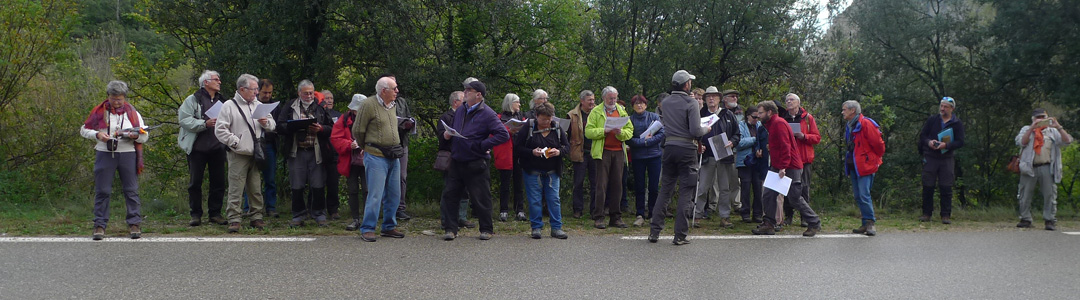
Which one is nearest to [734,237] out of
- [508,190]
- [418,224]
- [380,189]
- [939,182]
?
[508,190]

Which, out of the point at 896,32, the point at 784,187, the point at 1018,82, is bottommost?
the point at 784,187

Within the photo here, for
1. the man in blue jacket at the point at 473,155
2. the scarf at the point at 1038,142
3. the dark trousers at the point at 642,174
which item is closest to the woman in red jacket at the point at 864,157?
the dark trousers at the point at 642,174

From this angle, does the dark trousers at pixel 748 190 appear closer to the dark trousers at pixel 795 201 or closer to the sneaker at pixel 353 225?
the dark trousers at pixel 795 201

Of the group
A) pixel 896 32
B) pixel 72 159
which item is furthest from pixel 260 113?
pixel 896 32

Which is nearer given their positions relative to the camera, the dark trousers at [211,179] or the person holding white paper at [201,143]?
the person holding white paper at [201,143]

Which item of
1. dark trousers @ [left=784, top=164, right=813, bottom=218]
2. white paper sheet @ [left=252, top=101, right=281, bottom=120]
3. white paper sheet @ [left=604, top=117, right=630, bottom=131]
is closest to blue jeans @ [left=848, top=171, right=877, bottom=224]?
dark trousers @ [left=784, top=164, right=813, bottom=218]

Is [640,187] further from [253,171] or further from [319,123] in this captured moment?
A: [253,171]

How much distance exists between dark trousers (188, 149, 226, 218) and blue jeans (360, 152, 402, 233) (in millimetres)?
2137

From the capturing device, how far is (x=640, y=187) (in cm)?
997

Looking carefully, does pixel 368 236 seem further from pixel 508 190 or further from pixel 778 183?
pixel 778 183

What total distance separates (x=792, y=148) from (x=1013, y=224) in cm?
437

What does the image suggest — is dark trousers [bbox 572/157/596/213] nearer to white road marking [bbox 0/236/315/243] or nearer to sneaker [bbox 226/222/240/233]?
white road marking [bbox 0/236/315/243]

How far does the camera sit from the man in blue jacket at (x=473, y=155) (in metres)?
7.85

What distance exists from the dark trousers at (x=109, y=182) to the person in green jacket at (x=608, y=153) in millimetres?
5222
